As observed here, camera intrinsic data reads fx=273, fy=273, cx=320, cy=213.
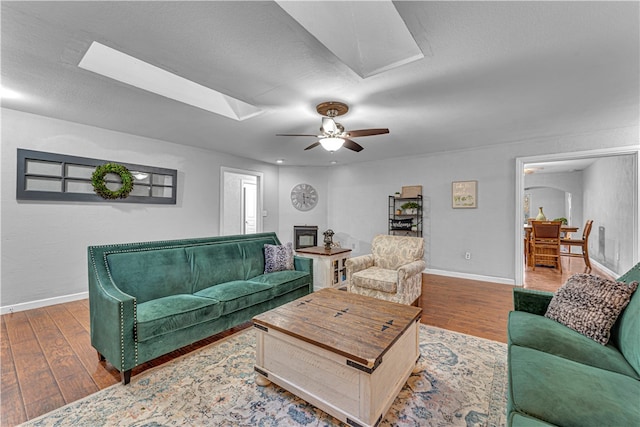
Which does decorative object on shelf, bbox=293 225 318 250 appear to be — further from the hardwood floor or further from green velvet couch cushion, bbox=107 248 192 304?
green velvet couch cushion, bbox=107 248 192 304

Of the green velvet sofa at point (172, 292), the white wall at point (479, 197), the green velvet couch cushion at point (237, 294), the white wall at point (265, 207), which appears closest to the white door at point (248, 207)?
the white wall at point (265, 207)

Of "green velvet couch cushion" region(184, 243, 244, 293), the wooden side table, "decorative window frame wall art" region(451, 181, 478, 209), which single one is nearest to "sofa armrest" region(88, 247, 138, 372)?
"green velvet couch cushion" region(184, 243, 244, 293)

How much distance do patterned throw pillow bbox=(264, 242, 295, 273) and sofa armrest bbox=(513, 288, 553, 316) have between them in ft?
7.81

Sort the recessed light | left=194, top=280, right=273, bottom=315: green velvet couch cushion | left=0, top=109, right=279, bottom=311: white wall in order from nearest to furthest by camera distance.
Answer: left=194, top=280, right=273, bottom=315: green velvet couch cushion < the recessed light < left=0, top=109, right=279, bottom=311: white wall

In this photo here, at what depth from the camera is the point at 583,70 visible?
2.22 m

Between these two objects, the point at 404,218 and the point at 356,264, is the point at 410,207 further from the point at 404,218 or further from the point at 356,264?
the point at 356,264

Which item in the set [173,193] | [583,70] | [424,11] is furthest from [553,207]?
[173,193]

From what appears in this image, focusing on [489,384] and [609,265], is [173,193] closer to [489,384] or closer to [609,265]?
[489,384]

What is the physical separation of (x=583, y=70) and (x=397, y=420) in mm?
2974

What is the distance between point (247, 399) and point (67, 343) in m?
1.99

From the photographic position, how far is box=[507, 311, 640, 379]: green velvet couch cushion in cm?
140

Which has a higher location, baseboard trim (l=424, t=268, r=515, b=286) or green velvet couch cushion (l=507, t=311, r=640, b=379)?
green velvet couch cushion (l=507, t=311, r=640, b=379)

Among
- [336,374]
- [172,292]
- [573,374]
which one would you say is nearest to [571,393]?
[573,374]

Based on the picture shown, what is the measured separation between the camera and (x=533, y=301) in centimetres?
208
